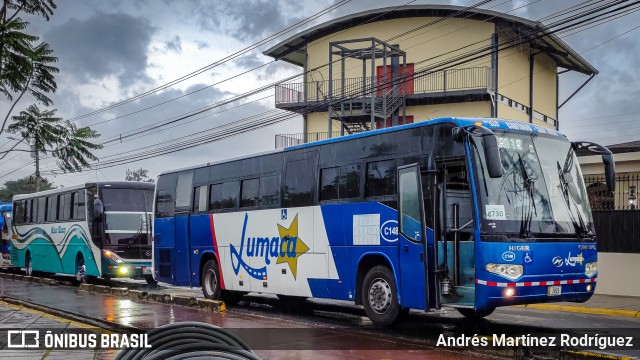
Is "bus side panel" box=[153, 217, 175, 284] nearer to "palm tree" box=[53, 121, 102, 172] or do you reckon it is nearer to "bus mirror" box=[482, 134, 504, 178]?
"palm tree" box=[53, 121, 102, 172]

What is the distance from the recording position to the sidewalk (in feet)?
49.6

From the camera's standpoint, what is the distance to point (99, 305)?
53.1 feet

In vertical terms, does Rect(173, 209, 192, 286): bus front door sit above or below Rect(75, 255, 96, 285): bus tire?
above

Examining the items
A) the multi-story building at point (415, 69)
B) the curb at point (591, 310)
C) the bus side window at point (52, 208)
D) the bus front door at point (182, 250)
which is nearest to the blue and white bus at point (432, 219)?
the bus front door at point (182, 250)

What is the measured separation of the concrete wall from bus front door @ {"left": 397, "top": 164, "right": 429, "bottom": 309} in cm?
963

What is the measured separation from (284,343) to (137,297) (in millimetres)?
8554

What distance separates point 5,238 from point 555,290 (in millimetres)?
32005

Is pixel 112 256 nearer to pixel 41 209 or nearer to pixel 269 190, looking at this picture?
pixel 41 209

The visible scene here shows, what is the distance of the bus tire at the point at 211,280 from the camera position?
1727 centimetres

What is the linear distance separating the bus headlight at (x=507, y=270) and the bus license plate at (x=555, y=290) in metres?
0.70

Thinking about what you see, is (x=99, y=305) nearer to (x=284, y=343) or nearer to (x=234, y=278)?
(x=234, y=278)

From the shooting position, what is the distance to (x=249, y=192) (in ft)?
53.6

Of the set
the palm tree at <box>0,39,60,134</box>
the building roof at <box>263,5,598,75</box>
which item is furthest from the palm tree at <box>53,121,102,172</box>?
the building roof at <box>263,5,598,75</box>

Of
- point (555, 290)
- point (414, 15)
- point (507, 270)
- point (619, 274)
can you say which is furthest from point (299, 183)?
point (414, 15)
